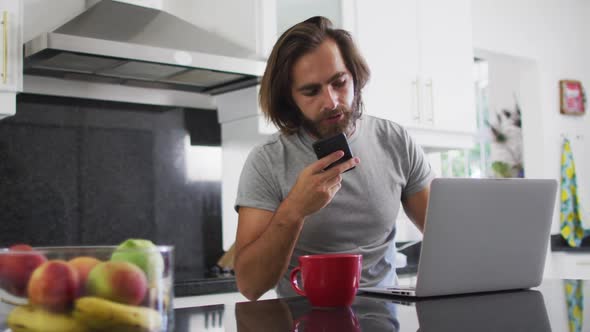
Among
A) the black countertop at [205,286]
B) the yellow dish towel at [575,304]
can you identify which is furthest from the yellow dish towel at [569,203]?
the yellow dish towel at [575,304]

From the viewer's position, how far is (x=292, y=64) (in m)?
1.66

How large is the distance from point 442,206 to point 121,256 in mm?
622

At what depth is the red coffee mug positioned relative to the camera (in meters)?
1.02

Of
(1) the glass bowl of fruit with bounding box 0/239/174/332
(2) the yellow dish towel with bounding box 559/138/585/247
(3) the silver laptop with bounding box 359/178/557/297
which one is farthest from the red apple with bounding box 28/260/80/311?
(2) the yellow dish towel with bounding box 559/138/585/247

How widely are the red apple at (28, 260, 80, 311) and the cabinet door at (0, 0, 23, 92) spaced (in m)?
1.50

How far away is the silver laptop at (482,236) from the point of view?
107 centimetres

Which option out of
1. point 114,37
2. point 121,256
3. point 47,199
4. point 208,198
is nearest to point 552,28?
point 208,198

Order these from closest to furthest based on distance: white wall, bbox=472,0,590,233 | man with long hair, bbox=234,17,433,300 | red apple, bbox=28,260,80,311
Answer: red apple, bbox=28,260,80,311
man with long hair, bbox=234,17,433,300
white wall, bbox=472,0,590,233

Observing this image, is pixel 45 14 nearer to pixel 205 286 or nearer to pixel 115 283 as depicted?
pixel 205 286

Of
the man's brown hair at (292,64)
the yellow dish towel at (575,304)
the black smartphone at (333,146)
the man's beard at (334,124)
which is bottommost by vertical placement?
the yellow dish towel at (575,304)

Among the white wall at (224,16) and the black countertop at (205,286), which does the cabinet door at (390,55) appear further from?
the black countertop at (205,286)

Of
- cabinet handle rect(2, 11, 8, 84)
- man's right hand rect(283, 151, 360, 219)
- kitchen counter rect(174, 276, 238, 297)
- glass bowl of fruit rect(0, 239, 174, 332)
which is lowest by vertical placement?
kitchen counter rect(174, 276, 238, 297)

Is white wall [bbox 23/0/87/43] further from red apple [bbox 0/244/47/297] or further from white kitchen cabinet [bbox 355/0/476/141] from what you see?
red apple [bbox 0/244/47/297]

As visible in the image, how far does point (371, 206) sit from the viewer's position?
5.21ft
